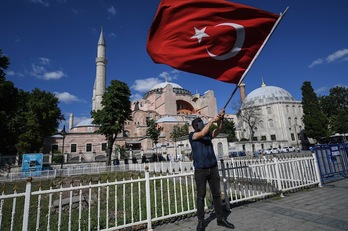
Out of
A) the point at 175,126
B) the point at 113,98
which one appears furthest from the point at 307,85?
the point at 113,98

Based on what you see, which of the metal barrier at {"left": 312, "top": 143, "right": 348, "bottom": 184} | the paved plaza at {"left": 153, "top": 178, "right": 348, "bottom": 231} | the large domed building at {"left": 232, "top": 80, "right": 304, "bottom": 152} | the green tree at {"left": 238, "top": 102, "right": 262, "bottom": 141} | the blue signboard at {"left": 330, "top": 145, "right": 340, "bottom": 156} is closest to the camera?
the paved plaza at {"left": 153, "top": 178, "right": 348, "bottom": 231}

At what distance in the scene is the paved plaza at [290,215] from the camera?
3400 millimetres

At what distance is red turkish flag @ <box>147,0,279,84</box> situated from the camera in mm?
4016

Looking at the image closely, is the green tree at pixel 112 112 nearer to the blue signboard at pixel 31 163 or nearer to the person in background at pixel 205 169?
the blue signboard at pixel 31 163

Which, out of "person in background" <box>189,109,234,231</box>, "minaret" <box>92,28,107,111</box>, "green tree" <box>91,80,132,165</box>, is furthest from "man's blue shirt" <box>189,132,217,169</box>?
"minaret" <box>92,28,107,111</box>

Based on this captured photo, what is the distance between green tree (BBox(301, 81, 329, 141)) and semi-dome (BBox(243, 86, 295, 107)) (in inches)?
477

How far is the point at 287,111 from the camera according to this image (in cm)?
5312

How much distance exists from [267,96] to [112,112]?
46.7 m

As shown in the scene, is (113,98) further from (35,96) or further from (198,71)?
(198,71)

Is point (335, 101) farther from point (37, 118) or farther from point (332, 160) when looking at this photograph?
point (37, 118)

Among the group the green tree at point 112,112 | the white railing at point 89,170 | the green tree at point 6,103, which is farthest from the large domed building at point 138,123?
the white railing at point 89,170

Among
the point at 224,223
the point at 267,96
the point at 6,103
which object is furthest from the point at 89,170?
the point at 267,96

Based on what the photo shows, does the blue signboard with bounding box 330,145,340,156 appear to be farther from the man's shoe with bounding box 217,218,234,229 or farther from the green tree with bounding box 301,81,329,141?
the green tree with bounding box 301,81,329,141

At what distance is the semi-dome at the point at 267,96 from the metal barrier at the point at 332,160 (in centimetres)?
5119
